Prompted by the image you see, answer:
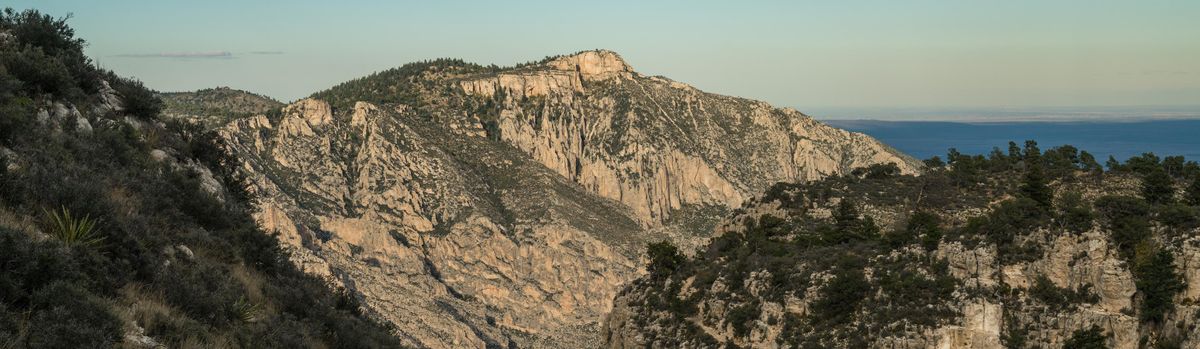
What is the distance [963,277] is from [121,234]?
3201cm

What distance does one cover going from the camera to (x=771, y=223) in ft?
171

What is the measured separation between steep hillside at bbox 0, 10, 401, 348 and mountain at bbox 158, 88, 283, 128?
374 ft

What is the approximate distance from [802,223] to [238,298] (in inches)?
1727

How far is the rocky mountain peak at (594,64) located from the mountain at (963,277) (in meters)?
102

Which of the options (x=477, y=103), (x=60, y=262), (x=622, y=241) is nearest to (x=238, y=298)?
(x=60, y=262)

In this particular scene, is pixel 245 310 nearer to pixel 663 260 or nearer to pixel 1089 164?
pixel 663 260

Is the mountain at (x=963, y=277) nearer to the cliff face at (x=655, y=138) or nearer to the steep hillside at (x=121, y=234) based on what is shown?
the steep hillside at (x=121, y=234)

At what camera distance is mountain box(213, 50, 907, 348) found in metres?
105

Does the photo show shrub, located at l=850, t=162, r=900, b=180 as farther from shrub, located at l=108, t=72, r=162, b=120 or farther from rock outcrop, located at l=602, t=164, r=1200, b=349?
shrub, located at l=108, t=72, r=162, b=120

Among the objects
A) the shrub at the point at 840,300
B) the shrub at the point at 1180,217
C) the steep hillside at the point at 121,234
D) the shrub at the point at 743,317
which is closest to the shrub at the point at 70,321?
the steep hillside at the point at 121,234

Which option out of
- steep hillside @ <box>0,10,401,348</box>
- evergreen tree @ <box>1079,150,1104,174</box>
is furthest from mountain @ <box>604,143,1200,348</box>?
steep hillside @ <box>0,10,401,348</box>

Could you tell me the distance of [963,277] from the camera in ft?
113

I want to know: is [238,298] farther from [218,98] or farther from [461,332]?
[218,98]

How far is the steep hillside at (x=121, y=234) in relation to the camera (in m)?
8.12
